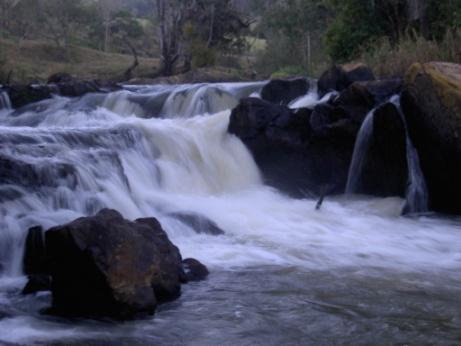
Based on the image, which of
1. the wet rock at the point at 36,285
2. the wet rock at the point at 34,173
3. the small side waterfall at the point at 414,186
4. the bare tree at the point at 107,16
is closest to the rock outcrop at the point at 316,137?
the small side waterfall at the point at 414,186

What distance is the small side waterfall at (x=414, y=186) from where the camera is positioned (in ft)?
36.5

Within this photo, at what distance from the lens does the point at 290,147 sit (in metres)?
12.7

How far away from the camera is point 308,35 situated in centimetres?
2988

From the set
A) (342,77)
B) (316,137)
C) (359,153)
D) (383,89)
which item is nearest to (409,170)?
(359,153)

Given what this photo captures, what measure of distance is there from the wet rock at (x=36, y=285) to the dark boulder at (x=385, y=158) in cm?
680

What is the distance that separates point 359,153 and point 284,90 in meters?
3.34

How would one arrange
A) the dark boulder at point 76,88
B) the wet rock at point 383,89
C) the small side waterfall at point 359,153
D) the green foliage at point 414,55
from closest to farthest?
the small side waterfall at point 359,153 → the wet rock at point 383,89 → the green foliage at point 414,55 → the dark boulder at point 76,88

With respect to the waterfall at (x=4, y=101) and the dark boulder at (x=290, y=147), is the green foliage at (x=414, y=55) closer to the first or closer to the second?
the dark boulder at (x=290, y=147)

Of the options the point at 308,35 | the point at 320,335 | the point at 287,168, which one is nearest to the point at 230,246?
the point at 320,335

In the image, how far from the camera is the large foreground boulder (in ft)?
34.7

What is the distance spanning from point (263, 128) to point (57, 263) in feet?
24.3

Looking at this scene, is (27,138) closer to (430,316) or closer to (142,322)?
(142,322)

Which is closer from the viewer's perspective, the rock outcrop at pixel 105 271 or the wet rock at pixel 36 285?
the rock outcrop at pixel 105 271

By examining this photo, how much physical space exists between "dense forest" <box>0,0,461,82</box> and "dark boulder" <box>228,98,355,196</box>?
277 centimetres
